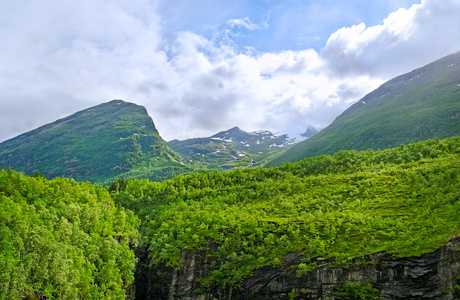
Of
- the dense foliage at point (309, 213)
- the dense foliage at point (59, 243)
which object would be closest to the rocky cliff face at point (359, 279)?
the dense foliage at point (309, 213)

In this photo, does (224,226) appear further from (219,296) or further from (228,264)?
(219,296)

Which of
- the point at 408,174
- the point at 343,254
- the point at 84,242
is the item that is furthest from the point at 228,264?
the point at 408,174

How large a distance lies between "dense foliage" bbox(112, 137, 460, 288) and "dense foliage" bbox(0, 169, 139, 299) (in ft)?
44.6

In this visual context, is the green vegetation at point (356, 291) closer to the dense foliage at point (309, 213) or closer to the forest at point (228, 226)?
the dense foliage at point (309, 213)

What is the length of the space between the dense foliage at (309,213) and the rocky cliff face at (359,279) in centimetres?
152

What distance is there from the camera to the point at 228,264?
78875 mm

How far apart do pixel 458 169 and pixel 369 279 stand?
45.9 m

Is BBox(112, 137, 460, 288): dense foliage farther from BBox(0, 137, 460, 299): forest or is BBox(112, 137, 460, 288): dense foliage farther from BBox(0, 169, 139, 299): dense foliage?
BBox(0, 169, 139, 299): dense foliage

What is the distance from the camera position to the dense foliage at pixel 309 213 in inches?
2601

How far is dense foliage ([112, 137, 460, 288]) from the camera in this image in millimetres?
66062

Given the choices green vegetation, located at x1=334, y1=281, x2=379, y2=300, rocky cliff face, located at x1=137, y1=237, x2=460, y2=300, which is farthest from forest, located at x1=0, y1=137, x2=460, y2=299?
green vegetation, located at x1=334, y1=281, x2=379, y2=300

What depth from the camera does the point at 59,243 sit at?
65.2 meters

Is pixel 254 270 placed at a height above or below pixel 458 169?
below

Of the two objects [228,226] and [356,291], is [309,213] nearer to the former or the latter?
[228,226]
